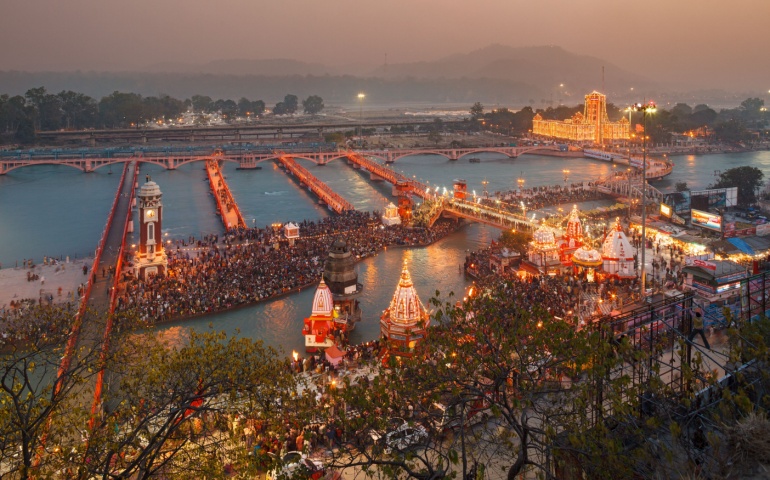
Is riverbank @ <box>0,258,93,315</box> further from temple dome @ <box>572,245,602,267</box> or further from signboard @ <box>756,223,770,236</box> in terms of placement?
signboard @ <box>756,223,770,236</box>

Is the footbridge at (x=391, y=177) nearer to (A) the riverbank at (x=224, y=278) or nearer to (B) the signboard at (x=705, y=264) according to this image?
(A) the riverbank at (x=224, y=278)

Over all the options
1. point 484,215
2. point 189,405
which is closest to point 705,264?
point 484,215

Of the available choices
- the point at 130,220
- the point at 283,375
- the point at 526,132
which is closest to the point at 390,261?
the point at 130,220

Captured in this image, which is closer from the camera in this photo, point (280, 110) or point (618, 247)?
point (618, 247)

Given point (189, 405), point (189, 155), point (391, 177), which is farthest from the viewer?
point (189, 155)

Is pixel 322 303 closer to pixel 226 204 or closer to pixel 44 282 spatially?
pixel 44 282

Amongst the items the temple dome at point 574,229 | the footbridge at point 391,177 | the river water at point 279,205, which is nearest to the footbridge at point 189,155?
the river water at point 279,205

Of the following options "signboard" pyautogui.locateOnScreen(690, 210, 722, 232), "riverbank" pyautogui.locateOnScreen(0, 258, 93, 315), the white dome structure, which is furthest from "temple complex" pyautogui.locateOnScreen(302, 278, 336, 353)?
"signboard" pyautogui.locateOnScreen(690, 210, 722, 232)
